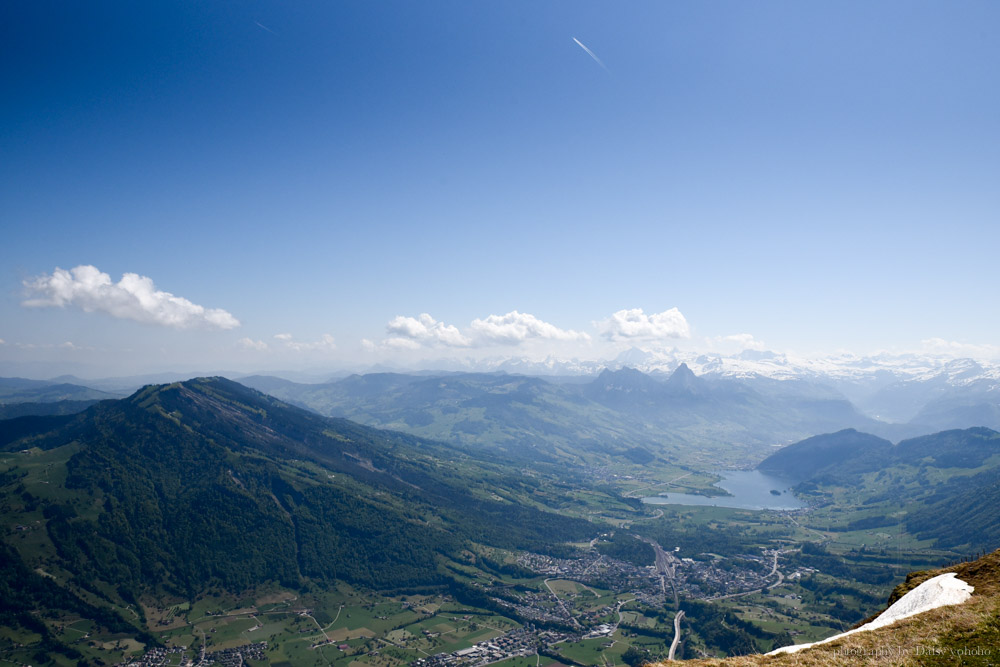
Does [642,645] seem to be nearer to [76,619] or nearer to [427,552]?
[427,552]

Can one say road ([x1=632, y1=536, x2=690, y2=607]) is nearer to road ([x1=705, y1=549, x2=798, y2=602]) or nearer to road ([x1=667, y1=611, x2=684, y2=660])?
road ([x1=667, y1=611, x2=684, y2=660])

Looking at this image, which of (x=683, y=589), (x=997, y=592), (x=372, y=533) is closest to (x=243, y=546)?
(x=372, y=533)

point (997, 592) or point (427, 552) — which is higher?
point (997, 592)

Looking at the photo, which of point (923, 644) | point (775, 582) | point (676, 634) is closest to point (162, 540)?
point (676, 634)

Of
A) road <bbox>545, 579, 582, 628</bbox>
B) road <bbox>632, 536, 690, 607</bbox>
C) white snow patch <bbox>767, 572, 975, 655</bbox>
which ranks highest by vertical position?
white snow patch <bbox>767, 572, 975, 655</bbox>

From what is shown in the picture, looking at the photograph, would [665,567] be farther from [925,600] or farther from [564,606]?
[925,600]

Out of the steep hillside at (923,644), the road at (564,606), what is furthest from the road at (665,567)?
the steep hillside at (923,644)

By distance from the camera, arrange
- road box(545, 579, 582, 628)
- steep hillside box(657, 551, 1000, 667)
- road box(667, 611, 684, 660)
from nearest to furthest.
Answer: steep hillside box(657, 551, 1000, 667) → road box(667, 611, 684, 660) → road box(545, 579, 582, 628)

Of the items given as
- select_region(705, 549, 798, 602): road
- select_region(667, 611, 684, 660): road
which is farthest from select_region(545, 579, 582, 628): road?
select_region(705, 549, 798, 602): road
